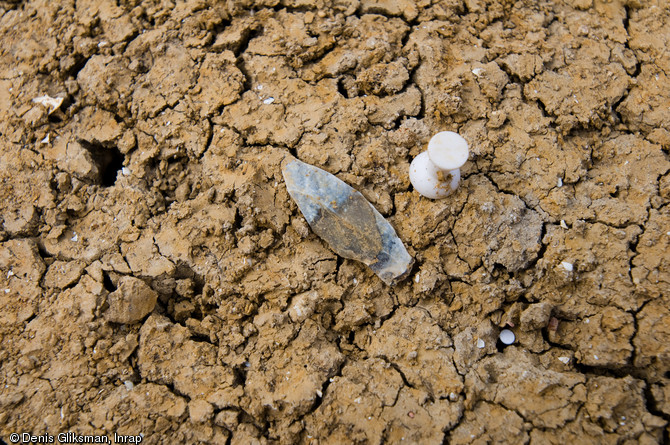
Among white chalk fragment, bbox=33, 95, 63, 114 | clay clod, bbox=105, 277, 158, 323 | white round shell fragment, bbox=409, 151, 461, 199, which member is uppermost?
white chalk fragment, bbox=33, 95, 63, 114

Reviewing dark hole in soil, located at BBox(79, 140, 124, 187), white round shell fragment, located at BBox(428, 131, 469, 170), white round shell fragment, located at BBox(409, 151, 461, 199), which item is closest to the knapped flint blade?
white round shell fragment, located at BBox(409, 151, 461, 199)

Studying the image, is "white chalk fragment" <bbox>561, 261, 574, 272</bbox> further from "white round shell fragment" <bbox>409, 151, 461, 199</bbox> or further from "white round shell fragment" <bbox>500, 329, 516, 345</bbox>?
"white round shell fragment" <bbox>409, 151, 461, 199</bbox>

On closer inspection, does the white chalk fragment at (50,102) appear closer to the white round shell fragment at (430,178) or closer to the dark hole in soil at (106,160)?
the dark hole in soil at (106,160)

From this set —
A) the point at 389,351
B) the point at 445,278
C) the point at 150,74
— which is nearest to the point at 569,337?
the point at 445,278

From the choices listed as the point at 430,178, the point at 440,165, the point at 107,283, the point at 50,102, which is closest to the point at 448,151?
the point at 440,165

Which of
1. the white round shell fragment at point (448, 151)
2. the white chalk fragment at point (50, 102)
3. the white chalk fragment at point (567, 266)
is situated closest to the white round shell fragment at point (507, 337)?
the white chalk fragment at point (567, 266)

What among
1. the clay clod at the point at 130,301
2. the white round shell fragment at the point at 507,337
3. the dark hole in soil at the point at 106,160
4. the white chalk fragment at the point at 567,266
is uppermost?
the dark hole in soil at the point at 106,160
